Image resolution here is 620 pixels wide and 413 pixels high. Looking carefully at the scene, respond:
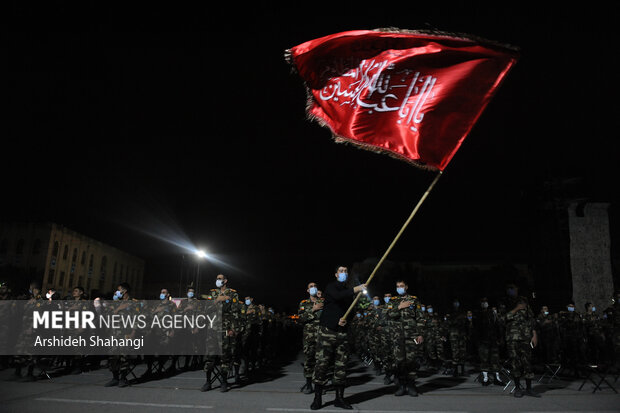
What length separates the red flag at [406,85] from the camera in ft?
22.5

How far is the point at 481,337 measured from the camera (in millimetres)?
11086

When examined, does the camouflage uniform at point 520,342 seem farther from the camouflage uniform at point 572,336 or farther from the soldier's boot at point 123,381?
the soldier's boot at point 123,381

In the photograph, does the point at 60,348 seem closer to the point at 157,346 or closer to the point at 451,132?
the point at 157,346

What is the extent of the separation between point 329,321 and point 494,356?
5325 millimetres

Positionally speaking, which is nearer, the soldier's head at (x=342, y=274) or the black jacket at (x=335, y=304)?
the black jacket at (x=335, y=304)

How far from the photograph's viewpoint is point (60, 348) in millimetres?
11711

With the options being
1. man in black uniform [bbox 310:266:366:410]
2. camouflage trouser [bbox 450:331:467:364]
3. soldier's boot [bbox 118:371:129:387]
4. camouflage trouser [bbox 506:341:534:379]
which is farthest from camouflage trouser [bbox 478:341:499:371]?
soldier's boot [bbox 118:371:129:387]

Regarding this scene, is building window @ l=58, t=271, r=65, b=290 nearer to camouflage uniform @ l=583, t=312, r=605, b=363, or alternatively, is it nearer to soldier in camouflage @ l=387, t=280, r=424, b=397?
soldier in camouflage @ l=387, t=280, r=424, b=397

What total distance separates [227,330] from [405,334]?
3918 millimetres

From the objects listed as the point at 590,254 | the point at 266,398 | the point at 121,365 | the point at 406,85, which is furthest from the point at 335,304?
the point at 590,254

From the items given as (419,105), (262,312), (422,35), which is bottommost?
(262,312)

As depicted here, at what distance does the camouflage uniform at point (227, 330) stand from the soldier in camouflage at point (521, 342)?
5.84 m

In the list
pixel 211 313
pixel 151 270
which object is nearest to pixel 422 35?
pixel 211 313

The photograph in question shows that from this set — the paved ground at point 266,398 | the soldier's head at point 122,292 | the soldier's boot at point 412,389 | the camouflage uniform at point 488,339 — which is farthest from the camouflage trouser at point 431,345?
the soldier's head at point 122,292
